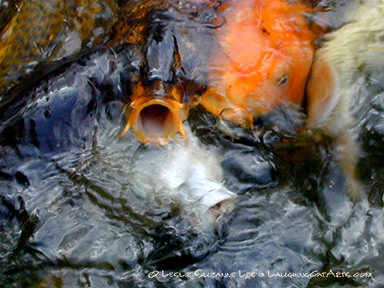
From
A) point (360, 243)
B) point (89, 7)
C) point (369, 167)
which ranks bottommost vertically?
point (360, 243)

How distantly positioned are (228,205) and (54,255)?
2.68ft

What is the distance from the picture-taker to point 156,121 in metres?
2.15

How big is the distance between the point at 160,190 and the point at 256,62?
2.68ft

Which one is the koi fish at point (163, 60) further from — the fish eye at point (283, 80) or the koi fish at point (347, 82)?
the koi fish at point (347, 82)

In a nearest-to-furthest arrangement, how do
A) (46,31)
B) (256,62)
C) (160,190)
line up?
(160,190), (256,62), (46,31)

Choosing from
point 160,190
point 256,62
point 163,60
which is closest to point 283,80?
point 256,62

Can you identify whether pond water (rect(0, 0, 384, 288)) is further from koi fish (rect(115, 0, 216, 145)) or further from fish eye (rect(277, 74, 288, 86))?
fish eye (rect(277, 74, 288, 86))

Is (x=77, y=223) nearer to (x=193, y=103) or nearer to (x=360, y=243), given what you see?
(x=193, y=103)

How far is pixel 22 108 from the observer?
6.67 feet

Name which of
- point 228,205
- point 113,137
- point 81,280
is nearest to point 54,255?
point 81,280

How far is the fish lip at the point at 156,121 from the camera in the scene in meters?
2.08

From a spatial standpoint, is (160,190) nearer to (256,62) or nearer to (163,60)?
(163,60)

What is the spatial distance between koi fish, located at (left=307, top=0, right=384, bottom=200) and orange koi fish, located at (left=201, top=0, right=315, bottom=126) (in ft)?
0.30

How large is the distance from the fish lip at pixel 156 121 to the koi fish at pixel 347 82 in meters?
0.74
